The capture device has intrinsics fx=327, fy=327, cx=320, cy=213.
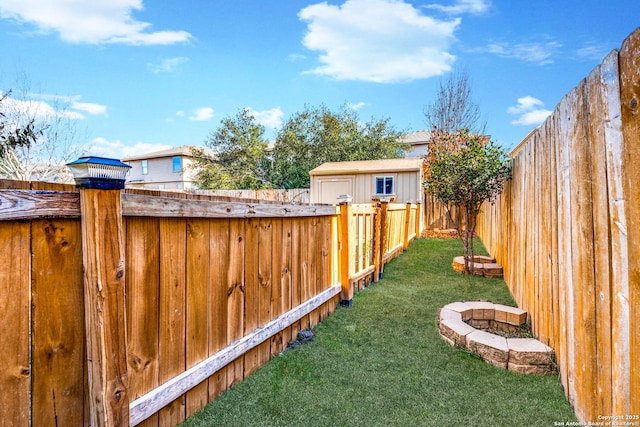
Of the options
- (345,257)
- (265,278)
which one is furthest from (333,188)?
(265,278)

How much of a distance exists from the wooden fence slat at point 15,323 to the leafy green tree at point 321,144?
64.0ft

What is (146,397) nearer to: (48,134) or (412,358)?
(412,358)

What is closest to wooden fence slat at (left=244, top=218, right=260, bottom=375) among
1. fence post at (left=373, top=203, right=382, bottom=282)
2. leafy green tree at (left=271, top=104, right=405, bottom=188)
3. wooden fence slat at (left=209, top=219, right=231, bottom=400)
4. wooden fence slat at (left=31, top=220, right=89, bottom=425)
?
wooden fence slat at (left=209, top=219, right=231, bottom=400)

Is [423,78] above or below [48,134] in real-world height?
above

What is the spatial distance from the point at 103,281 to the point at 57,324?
22 centimetres

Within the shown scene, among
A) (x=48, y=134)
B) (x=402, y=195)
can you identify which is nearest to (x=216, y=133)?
(x=48, y=134)

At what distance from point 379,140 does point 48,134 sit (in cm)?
1639

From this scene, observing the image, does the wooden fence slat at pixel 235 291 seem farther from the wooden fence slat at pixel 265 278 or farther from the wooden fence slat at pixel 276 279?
the wooden fence slat at pixel 276 279

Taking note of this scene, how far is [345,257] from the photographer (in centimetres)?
421

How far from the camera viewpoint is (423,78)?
54.7 ft

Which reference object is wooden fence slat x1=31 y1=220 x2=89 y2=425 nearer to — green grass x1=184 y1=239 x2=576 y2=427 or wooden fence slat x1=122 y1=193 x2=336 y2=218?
wooden fence slat x1=122 y1=193 x2=336 y2=218

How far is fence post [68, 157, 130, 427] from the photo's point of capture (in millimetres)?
1306

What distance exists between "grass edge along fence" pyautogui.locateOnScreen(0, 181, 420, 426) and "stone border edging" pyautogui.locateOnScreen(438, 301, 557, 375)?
58.8 inches

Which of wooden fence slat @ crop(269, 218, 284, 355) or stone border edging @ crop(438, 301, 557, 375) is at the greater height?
wooden fence slat @ crop(269, 218, 284, 355)
